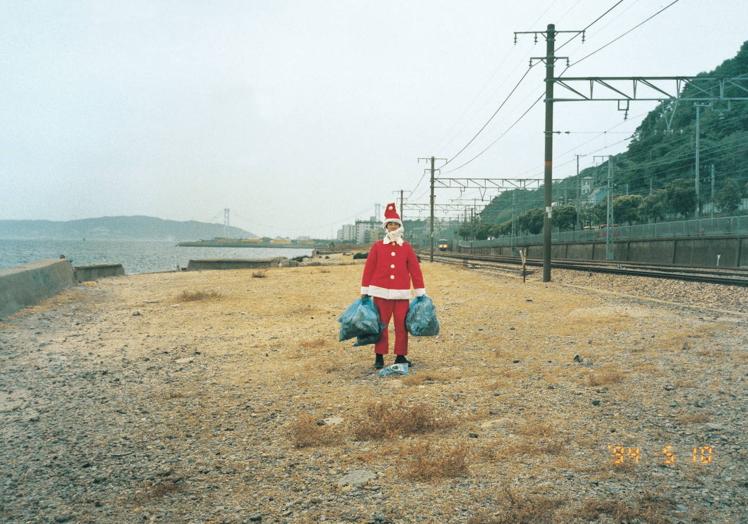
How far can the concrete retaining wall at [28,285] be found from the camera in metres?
11.5

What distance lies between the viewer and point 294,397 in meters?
5.62

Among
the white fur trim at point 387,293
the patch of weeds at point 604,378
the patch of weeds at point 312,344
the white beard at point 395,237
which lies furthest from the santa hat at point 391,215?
the patch of weeds at point 604,378

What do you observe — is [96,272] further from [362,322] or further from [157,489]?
[157,489]

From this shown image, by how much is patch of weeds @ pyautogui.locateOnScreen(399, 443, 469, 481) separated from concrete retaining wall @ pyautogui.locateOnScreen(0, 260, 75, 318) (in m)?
9.99

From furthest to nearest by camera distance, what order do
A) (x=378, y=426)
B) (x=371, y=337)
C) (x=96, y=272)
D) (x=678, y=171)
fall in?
(x=678, y=171)
(x=96, y=272)
(x=371, y=337)
(x=378, y=426)

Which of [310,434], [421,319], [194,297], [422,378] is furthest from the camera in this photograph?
[194,297]

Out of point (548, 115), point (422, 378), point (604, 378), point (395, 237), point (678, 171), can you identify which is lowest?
point (422, 378)

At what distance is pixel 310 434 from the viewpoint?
437 cm

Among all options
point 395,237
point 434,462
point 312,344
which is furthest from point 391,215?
point 434,462

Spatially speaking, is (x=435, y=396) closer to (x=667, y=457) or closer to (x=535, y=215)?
(x=667, y=457)

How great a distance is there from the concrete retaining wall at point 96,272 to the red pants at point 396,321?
20368mm

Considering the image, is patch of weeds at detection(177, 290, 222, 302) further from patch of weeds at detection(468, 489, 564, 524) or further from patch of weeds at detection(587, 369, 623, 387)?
patch of weeds at detection(468, 489, 564, 524)

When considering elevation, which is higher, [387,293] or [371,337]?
[387,293]
